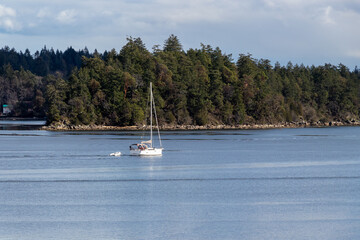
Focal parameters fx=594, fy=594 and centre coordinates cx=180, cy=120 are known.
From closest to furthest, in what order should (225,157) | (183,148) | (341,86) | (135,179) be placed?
(135,179) → (225,157) → (183,148) → (341,86)

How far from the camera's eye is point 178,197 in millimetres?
35281

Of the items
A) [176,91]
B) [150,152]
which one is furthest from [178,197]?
[176,91]

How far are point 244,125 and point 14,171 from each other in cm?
10755

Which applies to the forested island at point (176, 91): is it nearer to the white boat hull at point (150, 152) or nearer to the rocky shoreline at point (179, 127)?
the rocky shoreline at point (179, 127)

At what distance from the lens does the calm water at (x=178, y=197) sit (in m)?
26.4

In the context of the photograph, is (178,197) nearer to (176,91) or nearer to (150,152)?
(150,152)

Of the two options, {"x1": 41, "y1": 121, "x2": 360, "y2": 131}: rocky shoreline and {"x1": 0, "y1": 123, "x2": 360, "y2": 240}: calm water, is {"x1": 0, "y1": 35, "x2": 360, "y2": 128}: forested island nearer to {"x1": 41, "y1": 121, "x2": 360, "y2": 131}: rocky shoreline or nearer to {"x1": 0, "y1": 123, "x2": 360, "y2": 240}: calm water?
{"x1": 41, "y1": 121, "x2": 360, "y2": 131}: rocky shoreline

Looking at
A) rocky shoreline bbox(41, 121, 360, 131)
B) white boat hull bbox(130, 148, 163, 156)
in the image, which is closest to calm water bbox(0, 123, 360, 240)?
white boat hull bbox(130, 148, 163, 156)

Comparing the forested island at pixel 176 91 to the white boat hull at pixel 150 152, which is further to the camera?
the forested island at pixel 176 91

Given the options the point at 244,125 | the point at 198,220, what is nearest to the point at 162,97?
the point at 244,125

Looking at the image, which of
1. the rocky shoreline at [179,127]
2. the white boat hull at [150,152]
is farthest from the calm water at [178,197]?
the rocky shoreline at [179,127]

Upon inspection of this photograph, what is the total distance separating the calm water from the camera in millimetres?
26359

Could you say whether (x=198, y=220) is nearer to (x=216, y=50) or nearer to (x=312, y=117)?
(x=216, y=50)

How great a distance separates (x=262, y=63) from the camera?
178125mm
